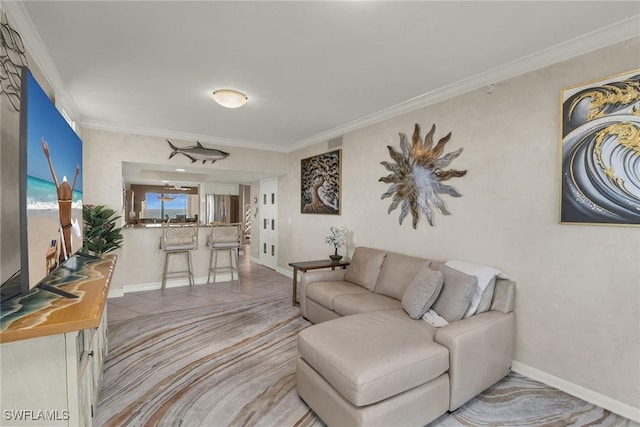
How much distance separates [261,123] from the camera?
4.22m

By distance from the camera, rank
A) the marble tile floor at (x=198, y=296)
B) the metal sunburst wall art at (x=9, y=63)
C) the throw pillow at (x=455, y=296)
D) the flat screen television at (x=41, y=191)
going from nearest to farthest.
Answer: the flat screen television at (x=41, y=191) → the metal sunburst wall art at (x=9, y=63) → the throw pillow at (x=455, y=296) → the marble tile floor at (x=198, y=296)

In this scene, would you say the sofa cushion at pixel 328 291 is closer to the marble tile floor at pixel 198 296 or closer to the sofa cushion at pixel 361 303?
the sofa cushion at pixel 361 303

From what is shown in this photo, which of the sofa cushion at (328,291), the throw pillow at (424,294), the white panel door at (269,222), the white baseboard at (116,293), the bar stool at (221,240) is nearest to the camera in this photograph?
the throw pillow at (424,294)

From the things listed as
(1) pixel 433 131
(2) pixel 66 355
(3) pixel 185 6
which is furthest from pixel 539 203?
(2) pixel 66 355

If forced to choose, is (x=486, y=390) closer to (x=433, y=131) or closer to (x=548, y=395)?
(x=548, y=395)

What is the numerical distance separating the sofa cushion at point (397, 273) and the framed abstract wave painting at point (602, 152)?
4.20 ft

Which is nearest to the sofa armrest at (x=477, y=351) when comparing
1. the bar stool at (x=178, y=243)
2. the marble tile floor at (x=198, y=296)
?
the marble tile floor at (x=198, y=296)

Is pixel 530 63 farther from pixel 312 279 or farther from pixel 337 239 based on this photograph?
pixel 312 279

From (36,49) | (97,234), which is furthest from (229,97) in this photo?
(97,234)

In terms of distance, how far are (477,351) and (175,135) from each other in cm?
490

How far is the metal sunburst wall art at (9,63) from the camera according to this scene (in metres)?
1.63

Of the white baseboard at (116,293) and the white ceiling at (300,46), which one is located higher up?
the white ceiling at (300,46)

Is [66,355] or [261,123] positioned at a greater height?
[261,123]

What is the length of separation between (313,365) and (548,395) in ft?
5.93
